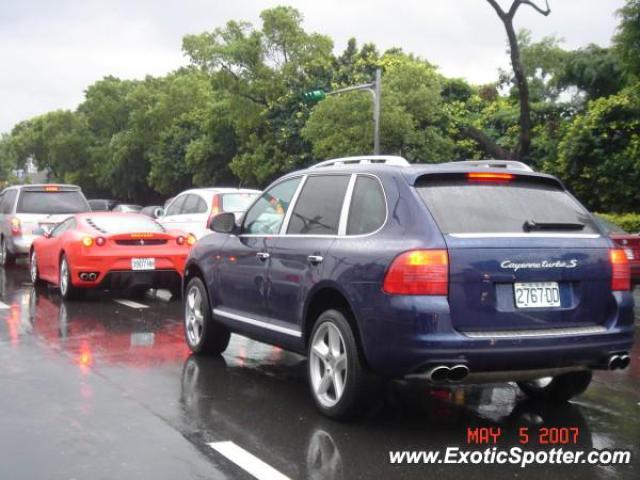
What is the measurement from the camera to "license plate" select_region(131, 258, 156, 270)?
12438mm

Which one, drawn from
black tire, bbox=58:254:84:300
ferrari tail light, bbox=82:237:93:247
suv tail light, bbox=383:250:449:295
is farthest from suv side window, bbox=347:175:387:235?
black tire, bbox=58:254:84:300

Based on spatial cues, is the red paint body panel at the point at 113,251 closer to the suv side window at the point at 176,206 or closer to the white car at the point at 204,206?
the white car at the point at 204,206

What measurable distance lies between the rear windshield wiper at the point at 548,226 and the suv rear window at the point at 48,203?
1346cm

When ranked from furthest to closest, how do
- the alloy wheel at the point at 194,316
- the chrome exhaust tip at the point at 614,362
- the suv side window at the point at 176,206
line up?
the suv side window at the point at 176,206, the alloy wheel at the point at 194,316, the chrome exhaust tip at the point at 614,362

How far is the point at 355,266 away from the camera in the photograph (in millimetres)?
5625

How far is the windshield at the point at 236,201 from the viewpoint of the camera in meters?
15.5

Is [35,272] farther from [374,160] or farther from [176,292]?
[374,160]

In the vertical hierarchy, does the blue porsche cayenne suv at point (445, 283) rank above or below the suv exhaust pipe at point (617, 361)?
above

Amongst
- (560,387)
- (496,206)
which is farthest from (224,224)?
(560,387)

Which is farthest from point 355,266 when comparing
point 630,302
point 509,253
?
point 630,302

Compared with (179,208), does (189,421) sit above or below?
below

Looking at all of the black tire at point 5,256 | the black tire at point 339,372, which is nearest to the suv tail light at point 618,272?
the black tire at point 339,372

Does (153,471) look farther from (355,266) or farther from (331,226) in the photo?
(331,226)

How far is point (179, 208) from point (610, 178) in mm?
13144
